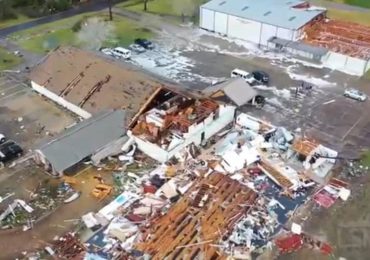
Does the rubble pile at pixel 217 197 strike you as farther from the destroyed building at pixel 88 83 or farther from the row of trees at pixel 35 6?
the row of trees at pixel 35 6

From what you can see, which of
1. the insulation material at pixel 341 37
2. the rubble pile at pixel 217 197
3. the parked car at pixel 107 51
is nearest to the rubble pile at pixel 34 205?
the rubble pile at pixel 217 197

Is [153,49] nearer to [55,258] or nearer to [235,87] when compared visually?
[235,87]

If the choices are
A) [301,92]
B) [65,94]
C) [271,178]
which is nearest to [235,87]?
[301,92]

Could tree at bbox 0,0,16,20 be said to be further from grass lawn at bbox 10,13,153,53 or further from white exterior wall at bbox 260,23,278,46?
white exterior wall at bbox 260,23,278,46

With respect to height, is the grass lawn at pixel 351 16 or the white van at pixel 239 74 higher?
the grass lawn at pixel 351 16

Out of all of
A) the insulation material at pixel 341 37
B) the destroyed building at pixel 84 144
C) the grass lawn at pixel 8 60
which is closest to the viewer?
the destroyed building at pixel 84 144

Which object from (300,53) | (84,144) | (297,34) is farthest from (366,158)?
(297,34)

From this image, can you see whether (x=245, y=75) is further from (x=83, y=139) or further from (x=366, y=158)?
(x=83, y=139)
